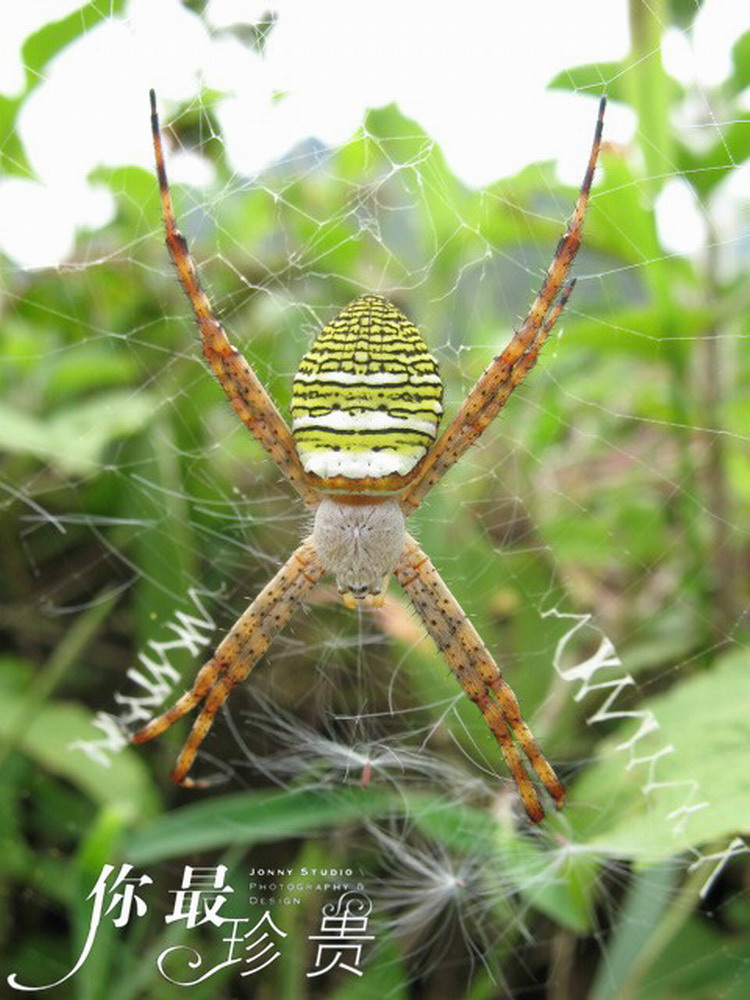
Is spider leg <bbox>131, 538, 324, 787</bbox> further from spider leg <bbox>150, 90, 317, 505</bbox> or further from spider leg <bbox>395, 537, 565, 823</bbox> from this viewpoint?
spider leg <bbox>150, 90, 317, 505</bbox>

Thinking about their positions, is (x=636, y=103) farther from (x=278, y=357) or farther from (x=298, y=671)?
(x=298, y=671)

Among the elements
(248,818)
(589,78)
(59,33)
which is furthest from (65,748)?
(589,78)

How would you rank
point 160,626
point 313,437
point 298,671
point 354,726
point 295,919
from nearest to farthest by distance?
point 313,437, point 354,726, point 295,919, point 160,626, point 298,671

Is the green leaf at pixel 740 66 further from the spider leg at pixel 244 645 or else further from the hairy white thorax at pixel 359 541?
the spider leg at pixel 244 645

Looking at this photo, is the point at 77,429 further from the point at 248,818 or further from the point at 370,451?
the point at 370,451

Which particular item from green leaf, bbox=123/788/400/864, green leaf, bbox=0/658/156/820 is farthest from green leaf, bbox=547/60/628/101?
green leaf, bbox=0/658/156/820

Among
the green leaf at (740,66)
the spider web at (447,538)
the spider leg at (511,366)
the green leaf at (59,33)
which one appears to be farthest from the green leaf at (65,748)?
the green leaf at (740,66)

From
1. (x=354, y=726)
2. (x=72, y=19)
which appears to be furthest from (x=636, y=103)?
(x=354, y=726)
